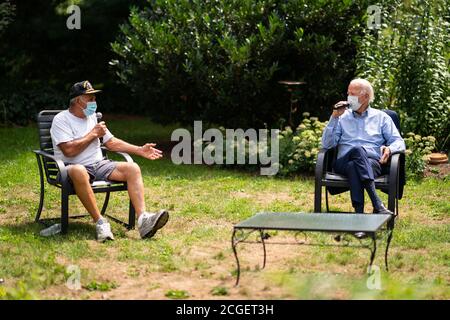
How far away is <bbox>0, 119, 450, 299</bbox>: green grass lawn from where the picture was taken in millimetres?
5090

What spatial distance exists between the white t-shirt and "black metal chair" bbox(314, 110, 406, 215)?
6.05 feet

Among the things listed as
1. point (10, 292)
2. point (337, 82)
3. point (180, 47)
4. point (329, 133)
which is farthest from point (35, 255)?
point (337, 82)

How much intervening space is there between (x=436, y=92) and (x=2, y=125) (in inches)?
315

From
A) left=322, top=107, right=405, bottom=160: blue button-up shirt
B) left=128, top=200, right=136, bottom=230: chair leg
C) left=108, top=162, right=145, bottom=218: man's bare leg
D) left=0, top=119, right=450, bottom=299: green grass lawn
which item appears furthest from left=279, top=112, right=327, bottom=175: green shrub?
left=108, top=162, right=145, bottom=218: man's bare leg

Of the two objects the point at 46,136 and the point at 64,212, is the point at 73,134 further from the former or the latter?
the point at 64,212

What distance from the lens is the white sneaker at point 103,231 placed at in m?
6.52

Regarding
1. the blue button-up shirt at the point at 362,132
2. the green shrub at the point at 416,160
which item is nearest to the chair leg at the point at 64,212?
the blue button-up shirt at the point at 362,132

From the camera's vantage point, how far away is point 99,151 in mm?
7133

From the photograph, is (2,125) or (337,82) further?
(2,125)

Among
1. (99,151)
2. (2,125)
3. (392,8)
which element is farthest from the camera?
(2,125)

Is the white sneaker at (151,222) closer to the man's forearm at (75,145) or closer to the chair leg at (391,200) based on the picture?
the man's forearm at (75,145)

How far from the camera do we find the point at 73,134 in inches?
274

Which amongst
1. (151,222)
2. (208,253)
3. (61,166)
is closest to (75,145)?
(61,166)

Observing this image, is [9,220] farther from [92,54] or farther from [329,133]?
[92,54]
